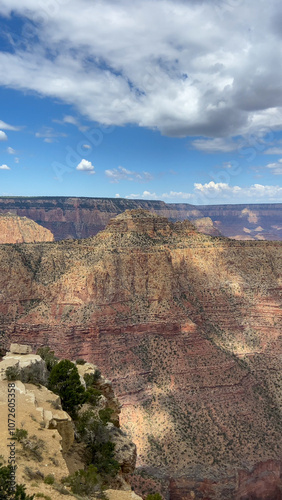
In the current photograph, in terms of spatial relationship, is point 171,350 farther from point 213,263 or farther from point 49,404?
point 49,404

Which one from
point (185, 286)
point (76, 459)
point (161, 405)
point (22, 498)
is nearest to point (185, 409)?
point (161, 405)

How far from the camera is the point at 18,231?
168m

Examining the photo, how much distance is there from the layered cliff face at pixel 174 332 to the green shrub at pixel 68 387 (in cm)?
2778

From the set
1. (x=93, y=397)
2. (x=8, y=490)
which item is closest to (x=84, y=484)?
(x=8, y=490)

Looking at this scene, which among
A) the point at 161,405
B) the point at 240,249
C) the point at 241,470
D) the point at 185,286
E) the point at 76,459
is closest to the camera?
the point at 76,459

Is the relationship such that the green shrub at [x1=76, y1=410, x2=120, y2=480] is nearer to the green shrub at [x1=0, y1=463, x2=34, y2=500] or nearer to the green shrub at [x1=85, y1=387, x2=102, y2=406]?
the green shrub at [x1=85, y1=387, x2=102, y2=406]

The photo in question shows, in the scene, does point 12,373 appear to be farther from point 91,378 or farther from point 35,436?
point 91,378

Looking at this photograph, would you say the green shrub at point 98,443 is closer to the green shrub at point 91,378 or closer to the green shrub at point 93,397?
the green shrub at point 93,397

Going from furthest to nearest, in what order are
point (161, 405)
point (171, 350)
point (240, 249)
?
point (240, 249) < point (171, 350) < point (161, 405)

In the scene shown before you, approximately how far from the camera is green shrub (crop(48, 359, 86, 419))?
96.0 ft

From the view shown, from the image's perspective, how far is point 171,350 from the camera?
70438mm

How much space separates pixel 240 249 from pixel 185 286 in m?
21.0

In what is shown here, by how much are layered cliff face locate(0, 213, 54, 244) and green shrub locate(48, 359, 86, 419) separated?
142 m

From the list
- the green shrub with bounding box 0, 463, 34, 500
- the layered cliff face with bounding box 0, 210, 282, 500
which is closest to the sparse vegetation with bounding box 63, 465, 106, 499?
the green shrub with bounding box 0, 463, 34, 500
